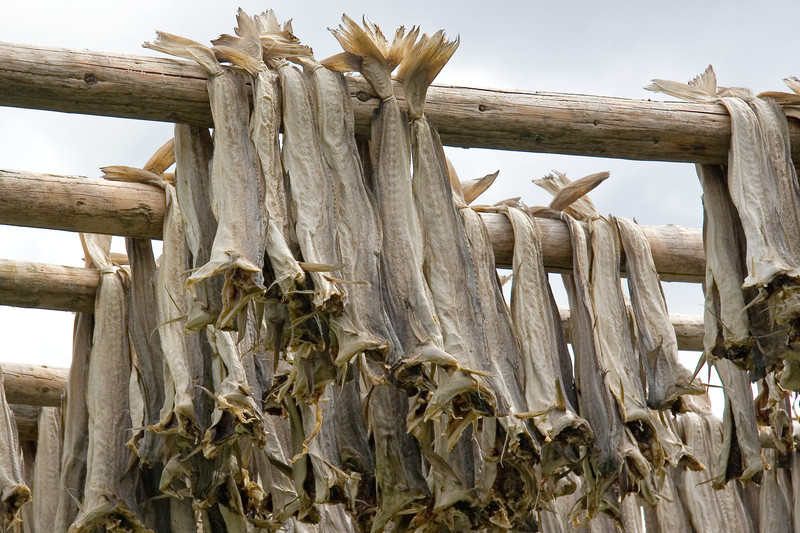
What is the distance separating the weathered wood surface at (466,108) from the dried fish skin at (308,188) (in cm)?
20

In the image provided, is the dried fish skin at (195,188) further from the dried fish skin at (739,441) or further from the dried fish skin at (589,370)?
the dried fish skin at (739,441)

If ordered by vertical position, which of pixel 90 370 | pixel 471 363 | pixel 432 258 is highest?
pixel 432 258

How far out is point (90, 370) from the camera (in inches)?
148

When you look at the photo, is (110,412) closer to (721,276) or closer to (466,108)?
(466,108)

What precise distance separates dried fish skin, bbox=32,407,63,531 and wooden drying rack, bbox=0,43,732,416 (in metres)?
0.87

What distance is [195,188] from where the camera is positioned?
3143 mm

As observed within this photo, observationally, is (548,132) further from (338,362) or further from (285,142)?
(338,362)

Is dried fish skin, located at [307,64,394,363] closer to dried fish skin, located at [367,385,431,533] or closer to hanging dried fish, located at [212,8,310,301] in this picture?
hanging dried fish, located at [212,8,310,301]

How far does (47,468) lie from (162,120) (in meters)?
1.89

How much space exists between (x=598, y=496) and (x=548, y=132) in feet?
3.78

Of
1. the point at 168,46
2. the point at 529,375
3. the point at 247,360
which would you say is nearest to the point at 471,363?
the point at 529,375

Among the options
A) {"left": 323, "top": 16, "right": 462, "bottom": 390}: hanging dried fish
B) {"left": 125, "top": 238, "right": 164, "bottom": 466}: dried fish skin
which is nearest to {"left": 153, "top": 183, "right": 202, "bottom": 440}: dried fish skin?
{"left": 125, "top": 238, "right": 164, "bottom": 466}: dried fish skin

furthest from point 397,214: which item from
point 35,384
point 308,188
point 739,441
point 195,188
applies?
point 35,384

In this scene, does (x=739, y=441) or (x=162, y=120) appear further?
(x=739, y=441)
